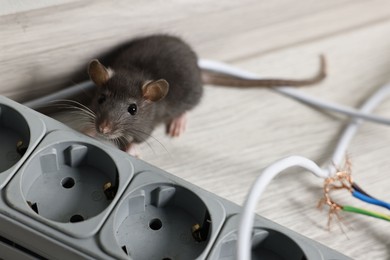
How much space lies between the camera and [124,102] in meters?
0.85

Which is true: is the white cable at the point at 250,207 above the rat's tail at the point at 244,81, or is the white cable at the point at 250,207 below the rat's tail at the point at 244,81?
below

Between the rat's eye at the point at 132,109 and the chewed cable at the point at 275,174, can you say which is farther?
the rat's eye at the point at 132,109

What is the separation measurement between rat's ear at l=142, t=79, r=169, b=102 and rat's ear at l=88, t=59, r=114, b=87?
2.1 inches

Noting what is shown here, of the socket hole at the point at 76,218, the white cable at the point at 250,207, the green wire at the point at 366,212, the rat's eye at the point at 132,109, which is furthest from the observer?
the rat's eye at the point at 132,109

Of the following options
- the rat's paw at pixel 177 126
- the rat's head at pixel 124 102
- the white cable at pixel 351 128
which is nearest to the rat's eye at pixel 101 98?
the rat's head at pixel 124 102

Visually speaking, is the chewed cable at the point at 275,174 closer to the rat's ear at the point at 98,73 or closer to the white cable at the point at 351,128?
the white cable at the point at 351,128

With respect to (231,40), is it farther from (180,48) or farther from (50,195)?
(50,195)

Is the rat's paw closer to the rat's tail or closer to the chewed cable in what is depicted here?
the rat's tail

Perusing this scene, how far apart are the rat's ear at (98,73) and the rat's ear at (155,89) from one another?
5cm

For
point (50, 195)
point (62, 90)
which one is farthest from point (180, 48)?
point (50, 195)

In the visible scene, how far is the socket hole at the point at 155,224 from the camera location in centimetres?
67

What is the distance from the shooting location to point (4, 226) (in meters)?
0.60

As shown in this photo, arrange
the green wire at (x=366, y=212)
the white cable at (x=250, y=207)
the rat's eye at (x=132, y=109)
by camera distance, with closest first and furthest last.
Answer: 1. the white cable at (x=250, y=207)
2. the green wire at (x=366, y=212)
3. the rat's eye at (x=132, y=109)

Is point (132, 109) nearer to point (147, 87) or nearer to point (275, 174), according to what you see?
point (147, 87)
